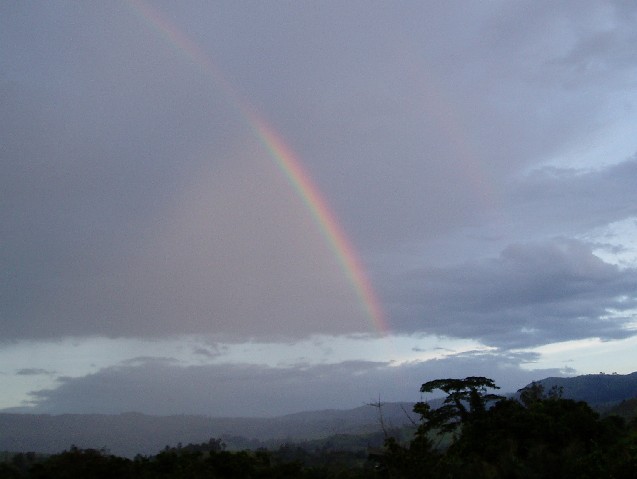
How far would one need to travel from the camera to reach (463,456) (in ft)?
164

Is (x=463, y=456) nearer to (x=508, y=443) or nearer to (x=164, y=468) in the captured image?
(x=508, y=443)

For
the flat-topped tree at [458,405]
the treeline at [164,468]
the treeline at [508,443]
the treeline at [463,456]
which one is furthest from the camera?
the flat-topped tree at [458,405]

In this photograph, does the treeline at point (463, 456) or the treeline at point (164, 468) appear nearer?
the treeline at point (164, 468)

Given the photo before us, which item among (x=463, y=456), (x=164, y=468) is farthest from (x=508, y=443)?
(x=164, y=468)

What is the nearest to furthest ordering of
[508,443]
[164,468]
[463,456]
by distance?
[164,468]
[508,443]
[463,456]

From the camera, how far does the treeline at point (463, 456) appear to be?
3219 cm

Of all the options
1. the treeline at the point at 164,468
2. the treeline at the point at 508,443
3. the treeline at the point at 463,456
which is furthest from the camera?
the treeline at the point at 508,443

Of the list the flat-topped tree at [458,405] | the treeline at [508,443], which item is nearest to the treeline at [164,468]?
the treeline at [508,443]

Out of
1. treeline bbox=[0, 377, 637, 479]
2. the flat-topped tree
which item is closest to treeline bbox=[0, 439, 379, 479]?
treeline bbox=[0, 377, 637, 479]

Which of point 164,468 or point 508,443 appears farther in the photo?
point 508,443

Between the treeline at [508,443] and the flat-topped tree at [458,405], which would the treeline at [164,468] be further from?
the flat-topped tree at [458,405]

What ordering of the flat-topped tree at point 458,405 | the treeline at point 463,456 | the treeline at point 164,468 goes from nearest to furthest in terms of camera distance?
1. the treeline at point 164,468
2. the treeline at point 463,456
3. the flat-topped tree at point 458,405

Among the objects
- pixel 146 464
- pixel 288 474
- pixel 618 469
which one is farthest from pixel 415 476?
pixel 146 464

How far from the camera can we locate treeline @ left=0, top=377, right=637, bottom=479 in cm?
3219
